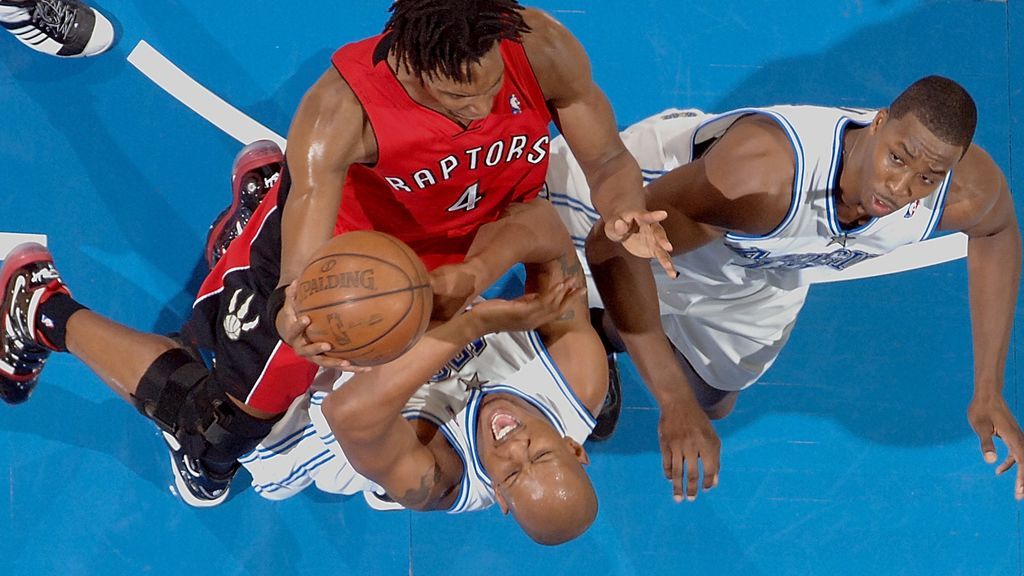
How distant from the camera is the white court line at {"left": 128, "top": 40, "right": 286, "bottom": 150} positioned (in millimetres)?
3910

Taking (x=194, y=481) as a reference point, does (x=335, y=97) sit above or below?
above

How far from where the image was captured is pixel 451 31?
230cm

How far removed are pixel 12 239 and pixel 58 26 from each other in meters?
0.84

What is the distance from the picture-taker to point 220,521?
3773 mm

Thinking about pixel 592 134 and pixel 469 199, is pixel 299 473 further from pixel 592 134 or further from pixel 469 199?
pixel 592 134

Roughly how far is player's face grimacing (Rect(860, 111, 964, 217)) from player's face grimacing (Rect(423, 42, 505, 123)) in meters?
1.09

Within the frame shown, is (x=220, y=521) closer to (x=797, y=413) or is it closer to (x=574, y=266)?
(x=574, y=266)

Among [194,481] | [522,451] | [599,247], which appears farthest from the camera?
[194,481]

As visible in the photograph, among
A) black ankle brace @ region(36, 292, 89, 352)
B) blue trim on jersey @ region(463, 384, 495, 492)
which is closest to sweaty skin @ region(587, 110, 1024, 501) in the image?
blue trim on jersey @ region(463, 384, 495, 492)

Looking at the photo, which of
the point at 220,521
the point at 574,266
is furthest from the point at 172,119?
the point at 574,266

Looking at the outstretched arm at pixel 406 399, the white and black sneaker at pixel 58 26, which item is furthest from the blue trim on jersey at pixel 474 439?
the white and black sneaker at pixel 58 26

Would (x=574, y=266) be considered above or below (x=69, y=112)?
below

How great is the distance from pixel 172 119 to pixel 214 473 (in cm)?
142

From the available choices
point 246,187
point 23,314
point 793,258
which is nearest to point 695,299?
point 793,258
